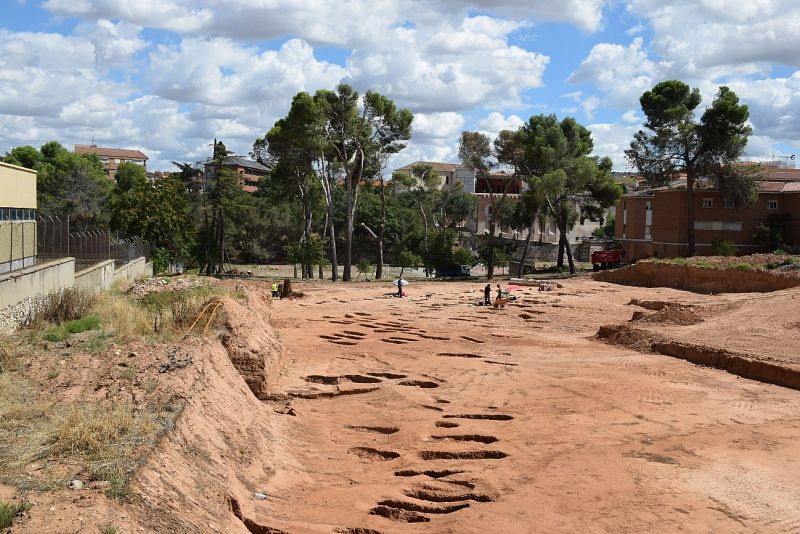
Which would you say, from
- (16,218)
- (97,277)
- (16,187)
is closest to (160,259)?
(16,218)

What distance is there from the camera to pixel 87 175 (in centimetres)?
6469

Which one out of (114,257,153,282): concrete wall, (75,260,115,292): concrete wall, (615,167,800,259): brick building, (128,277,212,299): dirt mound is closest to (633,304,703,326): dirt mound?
(128,277,212,299): dirt mound

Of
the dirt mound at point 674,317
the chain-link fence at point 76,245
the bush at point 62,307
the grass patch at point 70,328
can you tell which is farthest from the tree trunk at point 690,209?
the grass patch at point 70,328

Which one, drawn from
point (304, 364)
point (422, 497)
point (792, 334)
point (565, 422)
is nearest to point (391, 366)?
point (304, 364)

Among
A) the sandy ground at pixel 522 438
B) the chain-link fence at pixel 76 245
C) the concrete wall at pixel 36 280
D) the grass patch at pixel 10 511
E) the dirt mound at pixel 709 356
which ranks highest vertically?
the chain-link fence at pixel 76 245

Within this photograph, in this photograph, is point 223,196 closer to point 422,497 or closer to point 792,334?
point 792,334

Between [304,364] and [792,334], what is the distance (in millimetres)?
14654

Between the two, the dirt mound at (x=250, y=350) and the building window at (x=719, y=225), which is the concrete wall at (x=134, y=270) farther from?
the building window at (x=719, y=225)

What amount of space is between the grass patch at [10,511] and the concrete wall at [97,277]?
1678 cm

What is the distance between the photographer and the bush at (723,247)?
4838cm

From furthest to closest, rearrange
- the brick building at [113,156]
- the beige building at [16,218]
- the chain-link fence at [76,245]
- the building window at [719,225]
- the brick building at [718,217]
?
the brick building at [113,156] < the building window at [719,225] < the brick building at [718,217] < the chain-link fence at [76,245] < the beige building at [16,218]

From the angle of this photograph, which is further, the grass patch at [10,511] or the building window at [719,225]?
the building window at [719,225]

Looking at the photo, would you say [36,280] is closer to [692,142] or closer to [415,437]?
[415,437]

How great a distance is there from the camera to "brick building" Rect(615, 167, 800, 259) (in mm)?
49406
